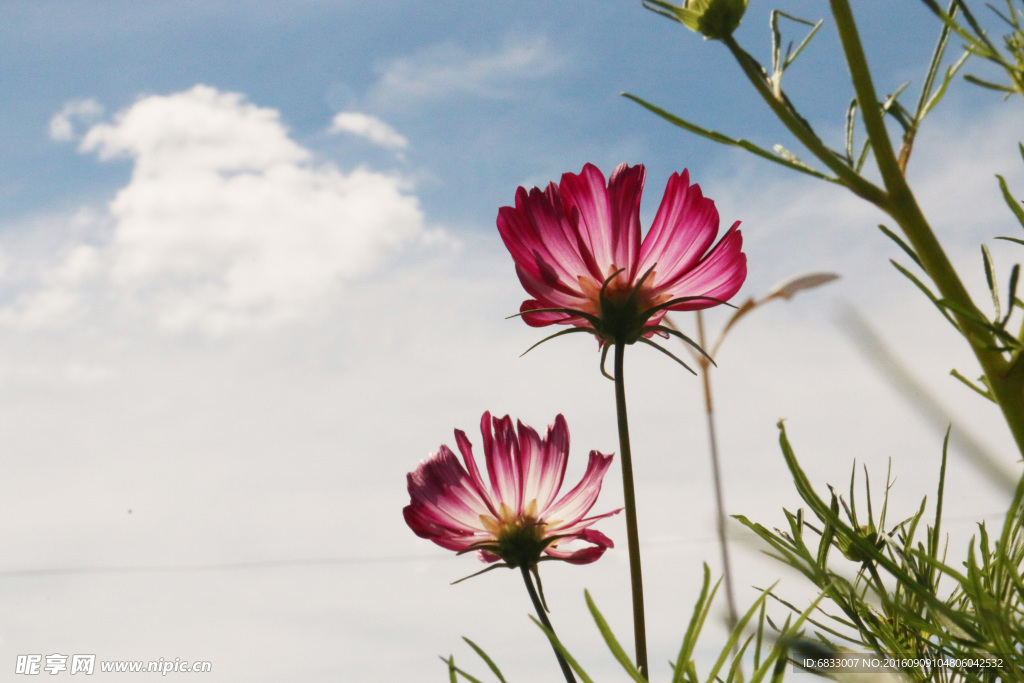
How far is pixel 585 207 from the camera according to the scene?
41 centimetres

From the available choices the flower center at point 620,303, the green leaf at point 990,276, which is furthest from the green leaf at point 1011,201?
the flower center at point 620,303

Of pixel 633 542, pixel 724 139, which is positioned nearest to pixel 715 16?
pixel 724 139

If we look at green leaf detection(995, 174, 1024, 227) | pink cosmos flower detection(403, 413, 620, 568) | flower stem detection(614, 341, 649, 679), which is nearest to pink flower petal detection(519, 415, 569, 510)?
pink cosmos flower detection(403, 413, 620, 568)

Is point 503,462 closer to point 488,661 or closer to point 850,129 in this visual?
point 488,661

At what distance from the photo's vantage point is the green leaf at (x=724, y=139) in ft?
1.00

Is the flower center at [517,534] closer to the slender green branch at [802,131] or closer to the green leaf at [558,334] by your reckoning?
the green leaf at [558,334]

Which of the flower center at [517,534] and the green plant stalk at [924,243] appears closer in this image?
the green plant stalk at [924,243]

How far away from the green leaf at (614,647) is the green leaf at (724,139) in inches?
6.8

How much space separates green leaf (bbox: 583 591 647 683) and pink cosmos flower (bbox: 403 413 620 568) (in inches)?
3.4

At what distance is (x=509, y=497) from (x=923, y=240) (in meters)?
0.23

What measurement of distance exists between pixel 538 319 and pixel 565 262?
0.04 m

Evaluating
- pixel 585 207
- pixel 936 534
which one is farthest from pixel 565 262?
pixel 936 534

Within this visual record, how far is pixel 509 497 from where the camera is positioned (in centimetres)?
44

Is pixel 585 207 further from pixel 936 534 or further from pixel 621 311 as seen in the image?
pixel 936 534
